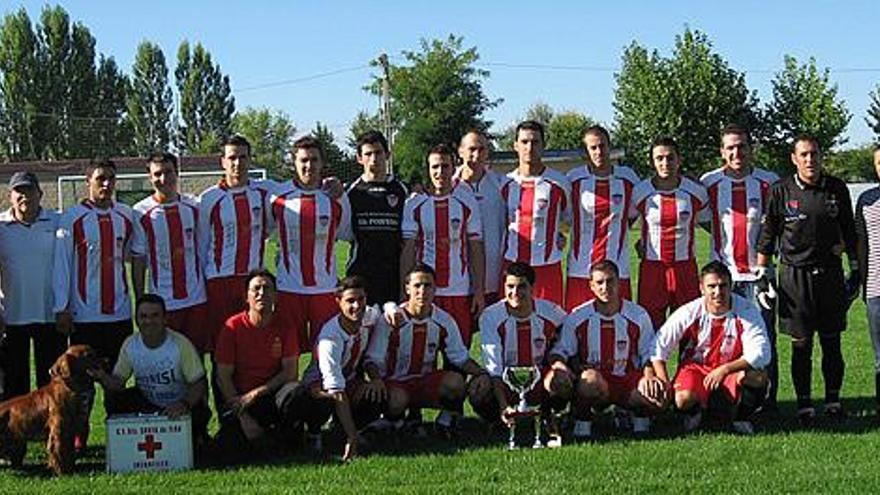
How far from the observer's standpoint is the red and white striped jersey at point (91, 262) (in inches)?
269

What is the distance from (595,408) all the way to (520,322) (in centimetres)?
71

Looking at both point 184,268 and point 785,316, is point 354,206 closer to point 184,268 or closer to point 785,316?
point 184,268

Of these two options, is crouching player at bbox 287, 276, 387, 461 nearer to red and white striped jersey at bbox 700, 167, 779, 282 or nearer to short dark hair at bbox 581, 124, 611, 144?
short dark hair at bbox 581, 124, 611, 144

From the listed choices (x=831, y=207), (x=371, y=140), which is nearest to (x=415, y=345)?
(x=371, y=140)

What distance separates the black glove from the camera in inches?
287

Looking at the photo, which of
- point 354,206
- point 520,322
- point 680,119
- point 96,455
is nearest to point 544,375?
point 520,322

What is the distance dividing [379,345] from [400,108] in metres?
50.6

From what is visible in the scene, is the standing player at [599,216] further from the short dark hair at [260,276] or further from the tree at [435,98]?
the tree at [435,98]

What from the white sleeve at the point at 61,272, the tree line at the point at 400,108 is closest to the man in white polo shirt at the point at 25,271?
the white sleeve at the point at 61,272

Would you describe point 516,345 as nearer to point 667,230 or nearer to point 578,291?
point 578,291

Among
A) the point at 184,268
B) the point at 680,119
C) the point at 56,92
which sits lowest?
the point at 184,268

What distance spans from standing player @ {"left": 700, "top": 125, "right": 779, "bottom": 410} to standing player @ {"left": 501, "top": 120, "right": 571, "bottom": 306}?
3.30ft

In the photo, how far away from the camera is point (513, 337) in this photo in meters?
7.00

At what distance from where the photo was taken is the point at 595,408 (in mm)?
6973
